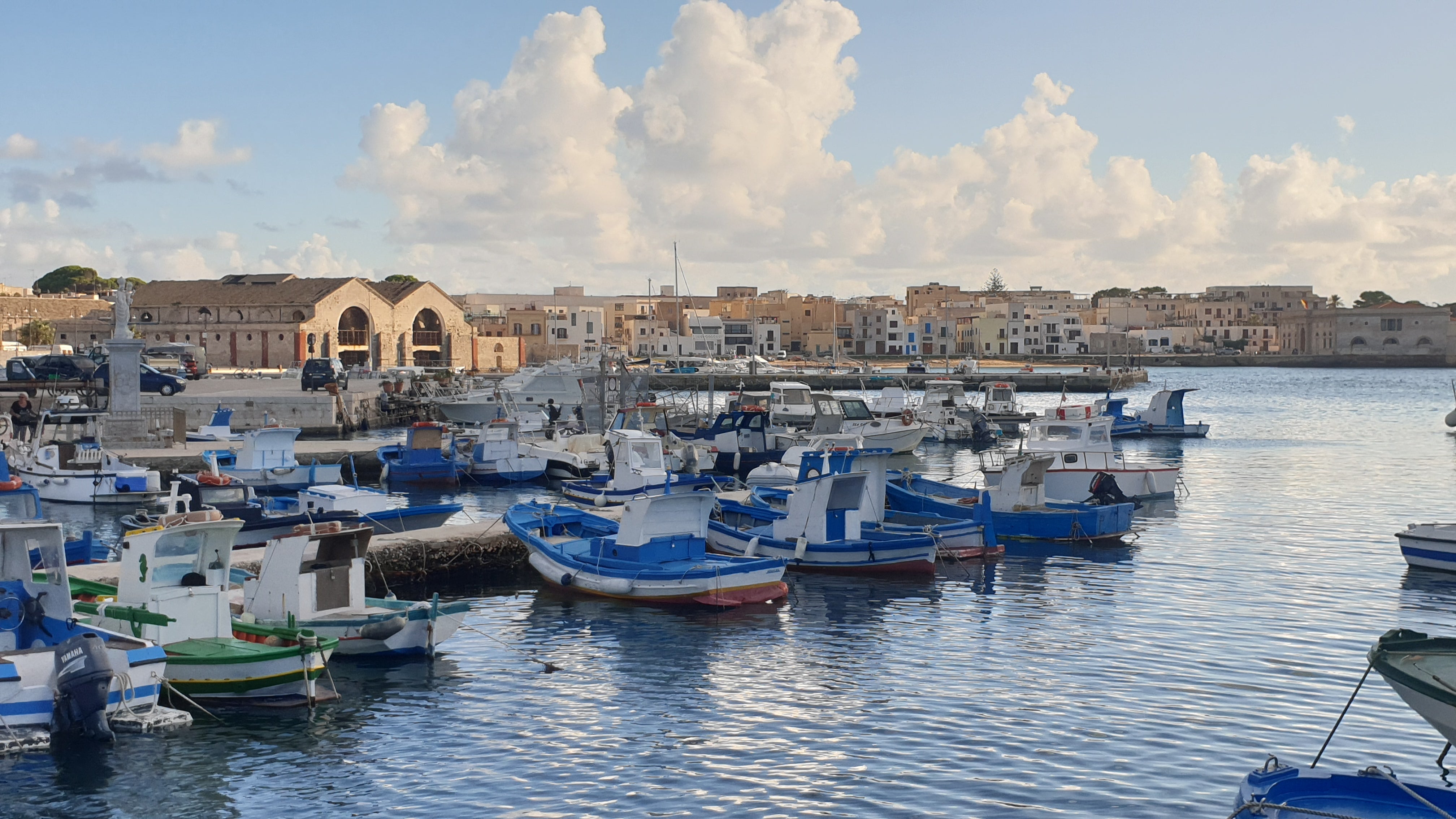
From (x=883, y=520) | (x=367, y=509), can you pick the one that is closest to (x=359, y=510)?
(x=367, y=509)

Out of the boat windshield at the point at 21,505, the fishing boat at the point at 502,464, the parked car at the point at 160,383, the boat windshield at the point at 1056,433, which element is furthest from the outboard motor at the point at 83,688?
the parked car at the point at 160,383

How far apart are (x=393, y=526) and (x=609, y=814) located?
1465 centimetres

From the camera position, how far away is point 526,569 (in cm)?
2398

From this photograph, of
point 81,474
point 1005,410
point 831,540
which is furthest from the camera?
point 1005,410

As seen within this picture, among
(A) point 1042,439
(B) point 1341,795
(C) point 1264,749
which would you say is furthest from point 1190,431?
(B) point 1341,795

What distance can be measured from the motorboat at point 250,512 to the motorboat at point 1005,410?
130 feet

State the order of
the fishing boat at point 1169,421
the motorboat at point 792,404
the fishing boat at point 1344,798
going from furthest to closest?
1. the fishing boat at point 1169,421
2. the motorboat at point 792,404
3. the fishing boat at point 1344,798

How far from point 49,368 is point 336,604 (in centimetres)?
4627

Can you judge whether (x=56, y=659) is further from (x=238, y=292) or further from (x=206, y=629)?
(x=238, y=292)

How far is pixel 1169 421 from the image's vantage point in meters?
59.9

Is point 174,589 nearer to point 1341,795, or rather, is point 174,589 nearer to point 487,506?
point 1341,795

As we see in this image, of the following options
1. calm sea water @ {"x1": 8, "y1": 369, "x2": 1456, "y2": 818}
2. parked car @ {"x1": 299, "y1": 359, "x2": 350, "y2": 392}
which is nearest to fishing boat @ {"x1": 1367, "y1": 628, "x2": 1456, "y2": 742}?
calm sea water @ {"x1": 8, "y1": 369, "x2": 1456, "y2": 818}

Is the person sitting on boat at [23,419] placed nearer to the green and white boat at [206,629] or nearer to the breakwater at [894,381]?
the green and white boat at [206,629]

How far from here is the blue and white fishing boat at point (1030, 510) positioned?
89.9 ft
